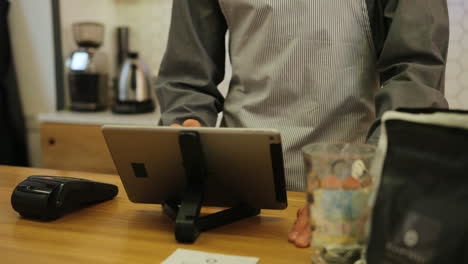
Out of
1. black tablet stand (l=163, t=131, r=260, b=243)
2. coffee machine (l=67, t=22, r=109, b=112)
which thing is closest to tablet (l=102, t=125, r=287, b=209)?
black tablet stand (l=163, t=131, r=260, b=243)

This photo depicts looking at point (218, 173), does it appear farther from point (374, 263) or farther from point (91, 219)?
point (374, 263)

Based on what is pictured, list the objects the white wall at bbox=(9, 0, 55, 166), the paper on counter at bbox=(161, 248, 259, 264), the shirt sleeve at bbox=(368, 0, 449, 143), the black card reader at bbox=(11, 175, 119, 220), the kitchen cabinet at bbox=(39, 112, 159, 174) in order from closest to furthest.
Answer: the paper on counter at bbox=(161, 248, 259, 264)
the black card reader at bbox=(11, 175, 119, 220)
the shirt sleeve at bbox=(368, 0, 449, 143)
the kitchen cabinet at bbox=(39, 112, 159, 174)
the white wall at bbox=(9, 0, 55, 166)

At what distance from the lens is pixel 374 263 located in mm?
520

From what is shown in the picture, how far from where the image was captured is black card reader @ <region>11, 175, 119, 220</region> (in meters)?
0.82

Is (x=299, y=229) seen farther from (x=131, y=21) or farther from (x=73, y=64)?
(x=131, y=21)

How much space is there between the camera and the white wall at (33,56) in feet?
8.36

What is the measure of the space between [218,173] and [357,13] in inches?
22.5

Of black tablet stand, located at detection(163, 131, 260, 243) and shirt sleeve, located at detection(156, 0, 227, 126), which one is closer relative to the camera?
black tablet stand, located at detection(163, 131, 260, 243)

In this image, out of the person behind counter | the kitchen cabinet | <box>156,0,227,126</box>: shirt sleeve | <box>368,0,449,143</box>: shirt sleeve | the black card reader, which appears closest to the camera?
the black card reader

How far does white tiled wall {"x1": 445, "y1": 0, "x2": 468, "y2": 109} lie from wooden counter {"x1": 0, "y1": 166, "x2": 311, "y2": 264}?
58.4 inches

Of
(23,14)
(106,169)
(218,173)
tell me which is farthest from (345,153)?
(23,14)

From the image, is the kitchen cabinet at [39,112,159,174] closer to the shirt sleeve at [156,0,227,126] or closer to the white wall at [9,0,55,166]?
the white wall at [9,0,55,166]

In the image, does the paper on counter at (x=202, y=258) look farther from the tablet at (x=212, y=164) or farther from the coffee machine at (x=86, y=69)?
the coffee machine at (x=86, y=69)

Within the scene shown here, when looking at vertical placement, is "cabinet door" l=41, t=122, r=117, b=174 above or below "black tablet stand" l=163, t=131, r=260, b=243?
below
